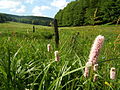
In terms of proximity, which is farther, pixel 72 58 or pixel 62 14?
pixel 62 14

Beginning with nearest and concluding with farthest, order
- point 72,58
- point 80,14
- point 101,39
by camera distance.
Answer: point 101,39, point 72,58, point 80,14

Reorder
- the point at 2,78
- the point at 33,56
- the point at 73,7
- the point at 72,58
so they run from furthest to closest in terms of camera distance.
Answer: the point at 73,7, the point at 33,56, the point at 72,58, the point at 2,78

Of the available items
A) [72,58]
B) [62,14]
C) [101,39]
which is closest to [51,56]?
[72,58]

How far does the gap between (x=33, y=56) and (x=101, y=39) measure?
2.21 metres

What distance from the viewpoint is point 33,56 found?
3.62 meters

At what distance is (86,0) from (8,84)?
231 ft

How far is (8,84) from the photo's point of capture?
2023mm

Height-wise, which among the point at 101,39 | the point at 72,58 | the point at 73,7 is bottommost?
the point at 72,58

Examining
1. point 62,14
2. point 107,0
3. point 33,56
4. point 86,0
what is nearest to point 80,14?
point 86,0

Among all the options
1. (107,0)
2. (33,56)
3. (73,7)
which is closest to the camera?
(33,56)

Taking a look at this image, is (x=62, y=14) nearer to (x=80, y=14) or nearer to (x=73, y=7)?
(x=73, y=7)

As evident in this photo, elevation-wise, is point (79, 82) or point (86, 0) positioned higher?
point (86, 0)

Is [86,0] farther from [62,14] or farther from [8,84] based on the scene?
[8,84]

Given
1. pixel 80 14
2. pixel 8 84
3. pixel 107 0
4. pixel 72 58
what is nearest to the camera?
pixel 8 84
